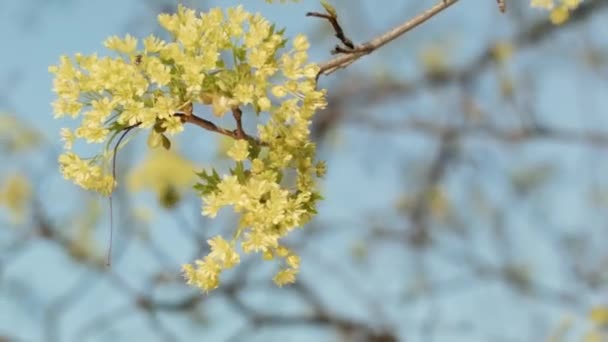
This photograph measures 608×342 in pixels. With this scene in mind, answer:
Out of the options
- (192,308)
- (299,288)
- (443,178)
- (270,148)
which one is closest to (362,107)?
(443,178)

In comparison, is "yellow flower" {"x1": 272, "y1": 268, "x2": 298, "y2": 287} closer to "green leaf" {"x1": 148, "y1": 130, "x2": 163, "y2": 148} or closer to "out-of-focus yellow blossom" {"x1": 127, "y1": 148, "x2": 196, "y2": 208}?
"green leaf" {"x1": 148, "y1": 130, "x2": 163, "y2": 148}

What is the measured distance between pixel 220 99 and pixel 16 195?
129 inches

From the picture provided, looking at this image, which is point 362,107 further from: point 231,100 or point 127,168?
point 231,100

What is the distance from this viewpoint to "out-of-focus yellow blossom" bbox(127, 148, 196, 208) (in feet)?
12.5

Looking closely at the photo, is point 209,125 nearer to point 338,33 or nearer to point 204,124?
point 204,124

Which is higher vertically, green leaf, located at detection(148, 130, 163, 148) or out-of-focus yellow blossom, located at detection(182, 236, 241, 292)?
green leaf, located at detection(148, 130, 163, 148)

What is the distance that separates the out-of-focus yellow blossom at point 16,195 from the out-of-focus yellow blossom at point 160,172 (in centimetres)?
44

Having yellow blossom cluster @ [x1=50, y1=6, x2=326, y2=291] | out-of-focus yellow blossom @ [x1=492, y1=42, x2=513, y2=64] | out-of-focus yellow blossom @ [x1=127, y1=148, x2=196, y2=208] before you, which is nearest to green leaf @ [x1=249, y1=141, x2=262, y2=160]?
yellow blossom cluster @ [x1=50, y1=6, x2=326, y2=291]

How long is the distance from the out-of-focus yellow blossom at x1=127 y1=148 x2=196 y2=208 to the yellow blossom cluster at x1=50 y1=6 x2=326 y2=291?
2595mm

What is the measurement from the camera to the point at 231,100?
1.10 meters

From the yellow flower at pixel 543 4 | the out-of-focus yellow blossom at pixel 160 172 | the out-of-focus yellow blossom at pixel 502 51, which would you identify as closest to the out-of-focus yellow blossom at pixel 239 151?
the yellow flower at pixel 543 4

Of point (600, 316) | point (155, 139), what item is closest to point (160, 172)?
point (600, 316)

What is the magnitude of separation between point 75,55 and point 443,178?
12.6 ft

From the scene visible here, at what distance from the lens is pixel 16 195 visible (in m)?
4.17
